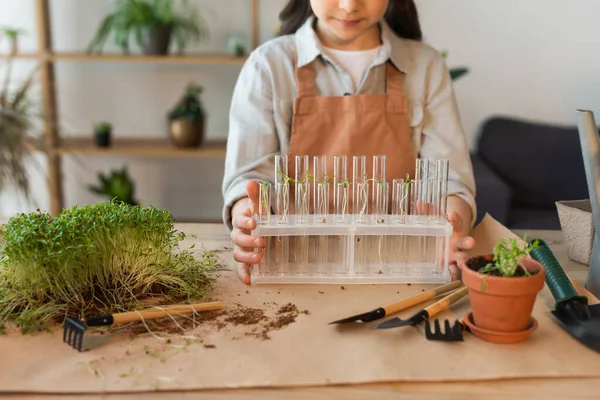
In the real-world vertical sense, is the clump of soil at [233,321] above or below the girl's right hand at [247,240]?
below

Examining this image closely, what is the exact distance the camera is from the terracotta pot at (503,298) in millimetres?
848

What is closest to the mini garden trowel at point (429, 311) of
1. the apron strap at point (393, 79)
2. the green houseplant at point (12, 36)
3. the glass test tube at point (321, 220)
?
the glass test tube at point (321, 220)

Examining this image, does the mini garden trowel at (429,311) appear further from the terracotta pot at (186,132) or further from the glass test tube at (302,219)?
the terracotta pot at (186,132)

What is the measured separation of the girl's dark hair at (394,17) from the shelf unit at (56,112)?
51.5 inches

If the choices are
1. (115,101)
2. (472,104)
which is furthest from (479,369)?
(115,101)

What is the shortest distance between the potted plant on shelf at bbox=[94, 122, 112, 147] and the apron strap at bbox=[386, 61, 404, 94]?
6.05 ft

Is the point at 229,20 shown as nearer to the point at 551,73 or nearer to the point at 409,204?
the point at 551,73

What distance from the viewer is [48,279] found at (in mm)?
940

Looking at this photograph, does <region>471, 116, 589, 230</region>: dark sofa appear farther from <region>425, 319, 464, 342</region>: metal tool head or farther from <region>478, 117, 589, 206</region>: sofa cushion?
<region>425, 319, 464, 342</region>: metal tool head

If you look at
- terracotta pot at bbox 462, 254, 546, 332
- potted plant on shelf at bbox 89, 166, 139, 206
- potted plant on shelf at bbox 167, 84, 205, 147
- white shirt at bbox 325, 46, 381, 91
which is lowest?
potted plant on shelf at bbox 89, 166, 139, 206

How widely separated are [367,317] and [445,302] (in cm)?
13

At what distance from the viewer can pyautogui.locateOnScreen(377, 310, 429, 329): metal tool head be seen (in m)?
0.90

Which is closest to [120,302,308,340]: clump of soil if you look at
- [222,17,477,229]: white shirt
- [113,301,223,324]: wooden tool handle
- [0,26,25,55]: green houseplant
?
[113,301,223,324]: wooden tool handle

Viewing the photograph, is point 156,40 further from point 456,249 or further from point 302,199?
point 456,249
